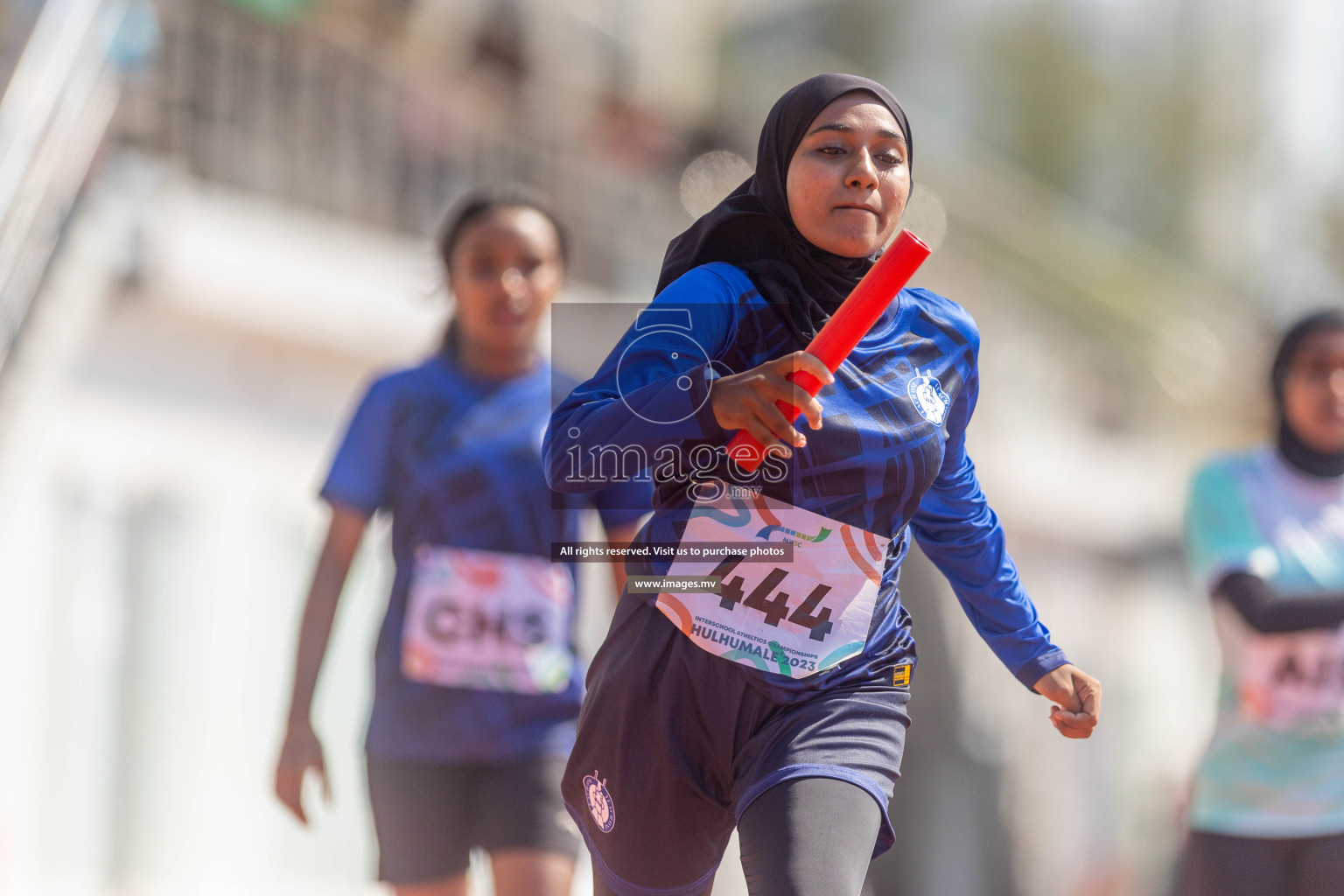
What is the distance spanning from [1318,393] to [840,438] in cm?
237

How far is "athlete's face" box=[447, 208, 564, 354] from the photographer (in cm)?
439

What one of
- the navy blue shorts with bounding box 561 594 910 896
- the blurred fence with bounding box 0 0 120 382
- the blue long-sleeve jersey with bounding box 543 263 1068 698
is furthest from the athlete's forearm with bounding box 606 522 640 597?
the blurred fence with bounding box 0 0 120 382

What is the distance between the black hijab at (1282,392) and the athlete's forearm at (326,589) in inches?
103

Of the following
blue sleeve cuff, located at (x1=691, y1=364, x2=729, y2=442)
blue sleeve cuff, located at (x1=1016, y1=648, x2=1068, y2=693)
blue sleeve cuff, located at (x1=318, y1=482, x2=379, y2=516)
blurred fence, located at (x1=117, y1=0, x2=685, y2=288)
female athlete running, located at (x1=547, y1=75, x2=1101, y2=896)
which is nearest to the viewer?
blue sleeve cuff, located at (x1=691, y1=364, x2=729, y2=442)

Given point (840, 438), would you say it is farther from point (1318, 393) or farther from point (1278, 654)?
point (1318, 393)

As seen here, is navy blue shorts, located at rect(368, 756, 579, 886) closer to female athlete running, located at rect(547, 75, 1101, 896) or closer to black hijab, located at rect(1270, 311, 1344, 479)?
female athlete running, located at rect(547, 75, 1101, 896)

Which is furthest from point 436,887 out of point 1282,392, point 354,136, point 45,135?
point 354,136

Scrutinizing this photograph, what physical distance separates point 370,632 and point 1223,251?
18.8m

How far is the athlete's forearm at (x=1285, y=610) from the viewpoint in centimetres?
393

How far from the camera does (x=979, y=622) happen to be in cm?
302

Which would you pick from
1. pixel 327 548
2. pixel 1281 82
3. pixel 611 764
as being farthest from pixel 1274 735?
pixel 1281 82

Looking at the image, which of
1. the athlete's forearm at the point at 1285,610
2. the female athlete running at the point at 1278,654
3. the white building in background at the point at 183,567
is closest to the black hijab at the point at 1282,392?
the female athlete running at the point at 1278,654

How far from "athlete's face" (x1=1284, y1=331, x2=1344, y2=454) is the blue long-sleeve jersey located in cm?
180

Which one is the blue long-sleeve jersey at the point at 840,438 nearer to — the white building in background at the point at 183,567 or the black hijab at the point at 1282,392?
the black hijab at the point at 1282,392
